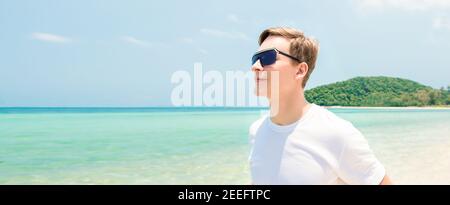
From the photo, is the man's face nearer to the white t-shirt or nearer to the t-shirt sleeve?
the white t-shirt

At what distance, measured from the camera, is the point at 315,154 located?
1539mm

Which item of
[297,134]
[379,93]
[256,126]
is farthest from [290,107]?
[379,93]

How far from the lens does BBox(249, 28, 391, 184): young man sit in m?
1.50

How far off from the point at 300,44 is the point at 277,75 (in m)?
0.15

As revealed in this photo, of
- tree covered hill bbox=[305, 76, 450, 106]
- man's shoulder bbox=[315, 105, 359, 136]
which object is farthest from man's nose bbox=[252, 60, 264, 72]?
tree covered hill bbox=[305, 76, 450, 106]

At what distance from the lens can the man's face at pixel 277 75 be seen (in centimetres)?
160

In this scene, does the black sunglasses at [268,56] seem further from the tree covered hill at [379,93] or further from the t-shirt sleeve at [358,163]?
the tree covered hill at [379,93]

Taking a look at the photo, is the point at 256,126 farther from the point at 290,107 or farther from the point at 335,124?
the point at 335,124

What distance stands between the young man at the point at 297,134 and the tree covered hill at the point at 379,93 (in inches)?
1474

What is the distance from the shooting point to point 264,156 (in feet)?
5.39

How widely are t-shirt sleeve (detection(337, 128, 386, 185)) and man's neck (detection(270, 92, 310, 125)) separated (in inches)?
7.8
